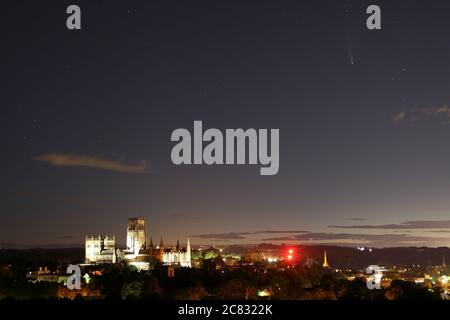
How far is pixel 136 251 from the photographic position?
13275 cm

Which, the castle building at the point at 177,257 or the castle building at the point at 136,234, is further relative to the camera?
the castle building at the point at 136,234

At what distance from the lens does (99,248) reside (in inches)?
5182

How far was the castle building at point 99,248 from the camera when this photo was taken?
423ft

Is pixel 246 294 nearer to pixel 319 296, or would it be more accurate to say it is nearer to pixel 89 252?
pixel 319 296

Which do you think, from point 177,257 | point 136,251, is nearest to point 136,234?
point 136,251

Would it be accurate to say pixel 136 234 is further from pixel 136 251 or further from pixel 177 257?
pixel 177 257

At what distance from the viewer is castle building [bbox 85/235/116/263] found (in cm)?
12900

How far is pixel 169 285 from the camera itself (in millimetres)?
90000

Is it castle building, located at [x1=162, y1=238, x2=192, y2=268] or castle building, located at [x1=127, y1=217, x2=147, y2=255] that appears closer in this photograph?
castle building, located at [x1=162, y1=238, x2=192, y2=268]

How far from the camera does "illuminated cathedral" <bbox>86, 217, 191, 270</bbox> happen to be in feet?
412

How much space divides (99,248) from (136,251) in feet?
22.9

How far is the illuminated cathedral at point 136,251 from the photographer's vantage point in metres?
126
